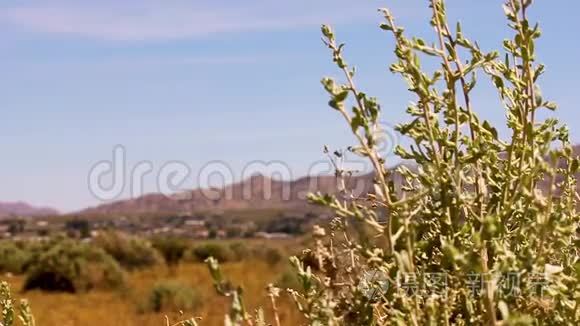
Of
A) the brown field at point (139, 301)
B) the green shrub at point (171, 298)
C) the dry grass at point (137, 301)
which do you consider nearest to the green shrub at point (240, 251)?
the brown field at point (139, 301)

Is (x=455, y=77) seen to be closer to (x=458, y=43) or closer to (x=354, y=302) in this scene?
(x=458, y=43)

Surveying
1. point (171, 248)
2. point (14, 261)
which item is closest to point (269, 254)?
point (171, 248)

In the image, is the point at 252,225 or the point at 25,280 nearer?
the point at 25,280

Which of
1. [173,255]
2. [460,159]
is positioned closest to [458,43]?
[460,159]

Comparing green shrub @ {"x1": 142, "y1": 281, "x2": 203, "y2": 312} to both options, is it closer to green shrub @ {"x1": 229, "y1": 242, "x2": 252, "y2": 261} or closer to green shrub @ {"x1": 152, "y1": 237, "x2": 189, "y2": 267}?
green shrub @ {"x1": 152, "y1": 237, "x2": 189, "y2": 267}

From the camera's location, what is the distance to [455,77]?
183cm

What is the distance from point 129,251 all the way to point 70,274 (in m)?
9.07

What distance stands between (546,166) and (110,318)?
59.9 feet

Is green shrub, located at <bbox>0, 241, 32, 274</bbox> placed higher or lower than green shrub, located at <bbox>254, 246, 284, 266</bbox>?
higher

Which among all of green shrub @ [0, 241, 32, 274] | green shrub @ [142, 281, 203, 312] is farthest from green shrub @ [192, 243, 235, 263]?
green shrub @ [142, 281, 203, 312]

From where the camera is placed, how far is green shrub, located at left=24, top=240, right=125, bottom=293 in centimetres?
2634

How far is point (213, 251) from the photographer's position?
38.0 meters

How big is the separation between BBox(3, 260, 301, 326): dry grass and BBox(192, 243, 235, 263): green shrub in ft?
12.3

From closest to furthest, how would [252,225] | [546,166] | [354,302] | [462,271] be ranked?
[546,166]
[462,271]
[354,302]
[252,225]
